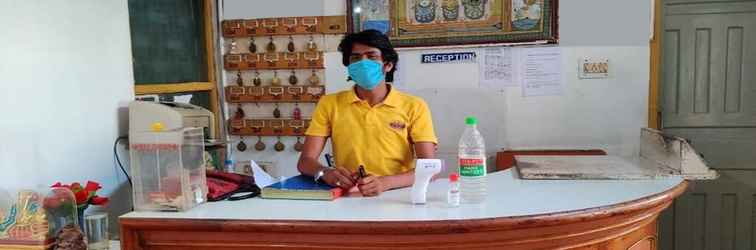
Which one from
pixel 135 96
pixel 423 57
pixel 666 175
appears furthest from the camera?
pixel 423 57

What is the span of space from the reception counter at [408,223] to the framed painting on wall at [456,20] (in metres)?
1.66

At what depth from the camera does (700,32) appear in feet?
10.4

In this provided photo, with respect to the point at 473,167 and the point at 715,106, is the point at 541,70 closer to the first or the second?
the point at 715,106

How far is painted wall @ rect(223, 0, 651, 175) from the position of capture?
3.19m

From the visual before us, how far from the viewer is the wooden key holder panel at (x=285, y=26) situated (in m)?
3.46

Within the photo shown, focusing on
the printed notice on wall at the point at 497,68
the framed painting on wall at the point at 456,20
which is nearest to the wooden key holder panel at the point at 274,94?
the framed painting on wall at the point at 456,20

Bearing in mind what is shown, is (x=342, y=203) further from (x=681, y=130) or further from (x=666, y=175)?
(x=681, y=130)

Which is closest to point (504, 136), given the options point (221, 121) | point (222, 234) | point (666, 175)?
point (666, 175)

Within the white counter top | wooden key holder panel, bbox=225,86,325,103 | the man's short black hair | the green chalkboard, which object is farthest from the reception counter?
wooden key holder panel, bbox=225,86,325,103

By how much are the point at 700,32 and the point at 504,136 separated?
1.20 meters

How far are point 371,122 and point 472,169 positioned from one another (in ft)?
2.05

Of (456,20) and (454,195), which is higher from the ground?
(456,20)

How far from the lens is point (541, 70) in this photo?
3.25m

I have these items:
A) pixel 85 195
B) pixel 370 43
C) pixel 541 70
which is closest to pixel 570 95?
pixel 541 70
